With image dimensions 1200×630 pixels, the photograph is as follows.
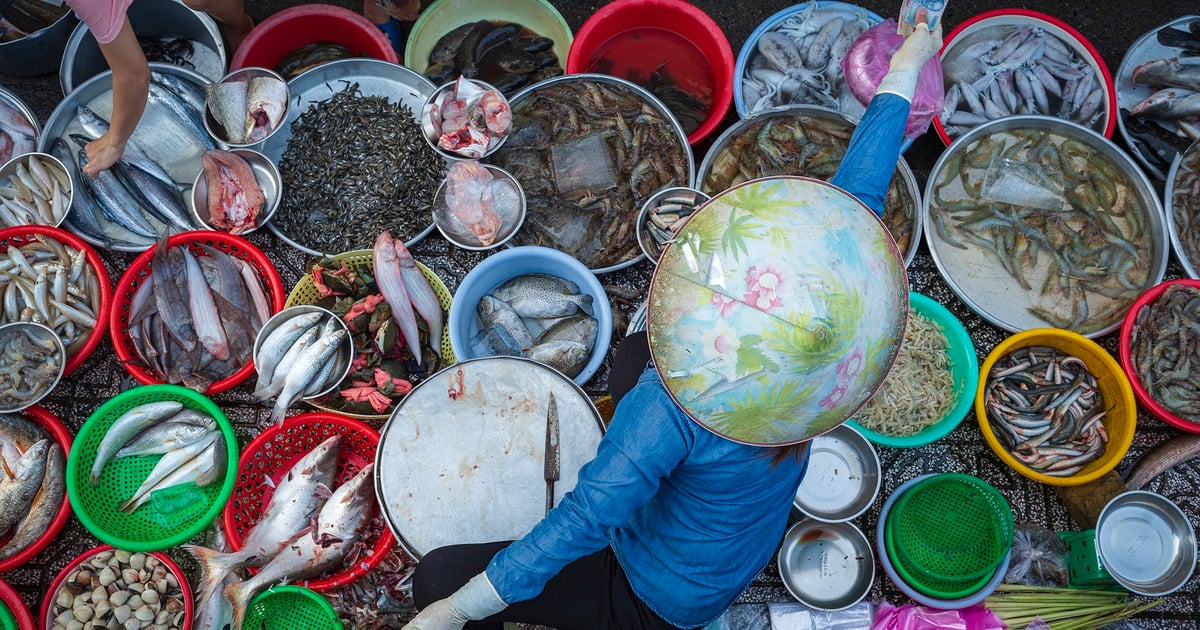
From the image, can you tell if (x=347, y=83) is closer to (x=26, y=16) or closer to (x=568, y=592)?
(x=26, y=16)

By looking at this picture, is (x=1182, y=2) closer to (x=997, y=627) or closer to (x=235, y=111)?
(x=997, y=627)

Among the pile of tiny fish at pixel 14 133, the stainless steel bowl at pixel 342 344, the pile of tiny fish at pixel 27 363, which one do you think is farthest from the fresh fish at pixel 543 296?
the pile of tiny fish at pixel 14 133

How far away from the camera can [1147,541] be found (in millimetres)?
3299

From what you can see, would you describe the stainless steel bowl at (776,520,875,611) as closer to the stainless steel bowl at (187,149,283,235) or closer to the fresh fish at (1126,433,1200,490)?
the fresh fish at (1126,433,1200,490)

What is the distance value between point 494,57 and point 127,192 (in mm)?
1921

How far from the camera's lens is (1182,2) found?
4250mm

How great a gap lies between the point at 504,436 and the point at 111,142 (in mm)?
2174

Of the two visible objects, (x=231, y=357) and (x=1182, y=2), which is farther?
(x=1182, y=2)

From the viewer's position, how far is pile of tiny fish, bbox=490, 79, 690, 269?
12.0 ft

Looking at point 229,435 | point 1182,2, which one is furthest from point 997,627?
point 1182,2

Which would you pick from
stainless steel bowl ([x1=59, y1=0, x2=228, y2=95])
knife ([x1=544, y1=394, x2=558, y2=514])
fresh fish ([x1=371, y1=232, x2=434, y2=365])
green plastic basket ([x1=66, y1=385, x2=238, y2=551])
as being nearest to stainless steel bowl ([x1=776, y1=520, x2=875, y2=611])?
knife ([x1=544, y1=394, x2=558, y2=514])

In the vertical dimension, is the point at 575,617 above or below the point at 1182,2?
below

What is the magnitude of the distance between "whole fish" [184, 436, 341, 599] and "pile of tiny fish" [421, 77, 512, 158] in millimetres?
1462

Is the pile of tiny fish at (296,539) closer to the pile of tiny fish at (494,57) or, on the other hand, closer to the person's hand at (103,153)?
the person's hand at (103,153)
